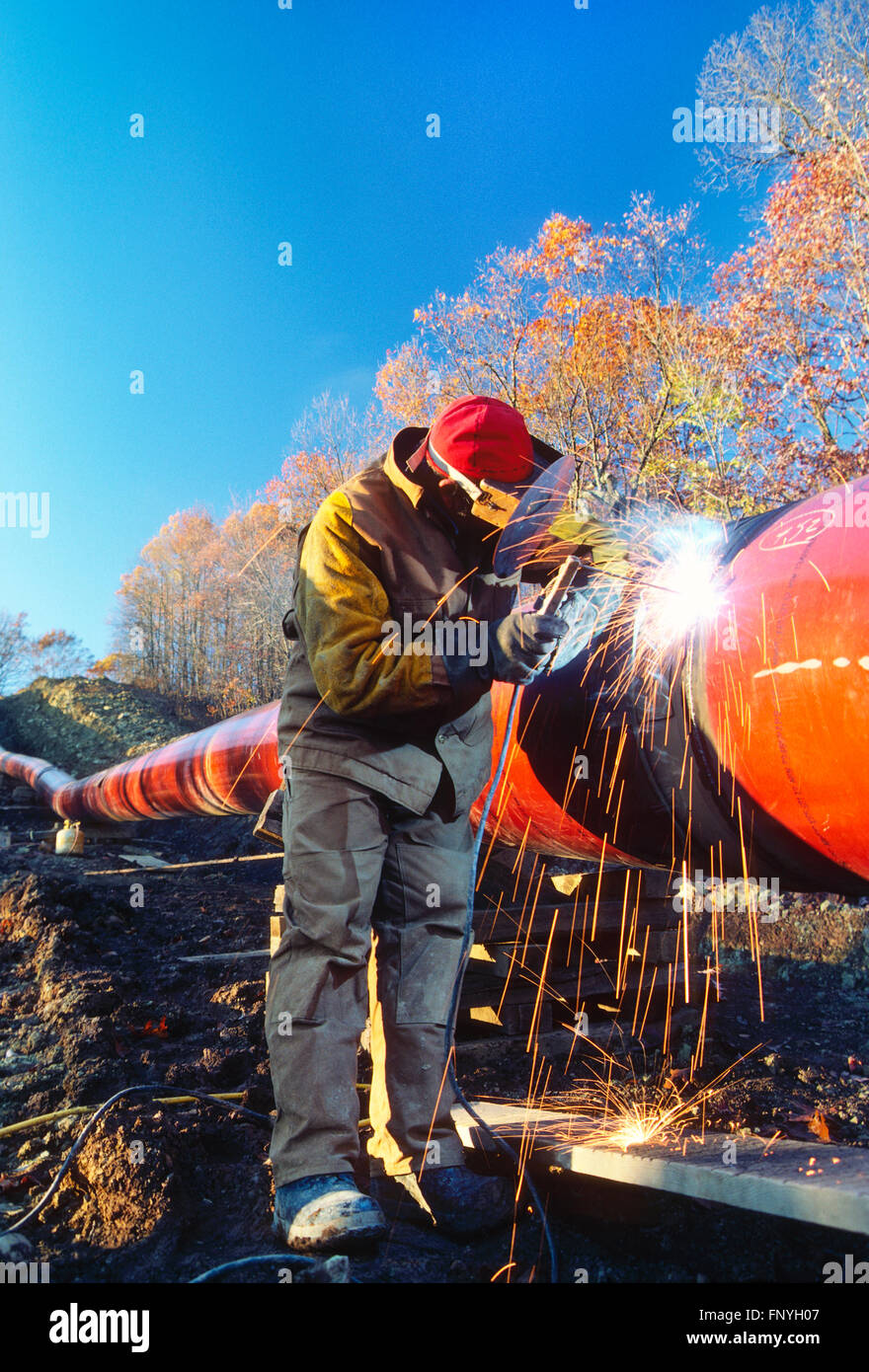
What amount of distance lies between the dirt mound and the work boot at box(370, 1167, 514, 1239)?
15.9 meters

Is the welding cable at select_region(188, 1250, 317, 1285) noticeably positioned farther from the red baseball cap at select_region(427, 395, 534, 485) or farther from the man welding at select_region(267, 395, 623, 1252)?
the red baseball cap at select_region(427, 395, 534, 485)

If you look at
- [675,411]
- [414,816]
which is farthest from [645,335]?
[414,816]

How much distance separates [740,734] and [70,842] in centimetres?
815

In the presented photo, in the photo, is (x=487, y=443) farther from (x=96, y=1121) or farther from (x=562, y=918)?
(x=96, y=1121)

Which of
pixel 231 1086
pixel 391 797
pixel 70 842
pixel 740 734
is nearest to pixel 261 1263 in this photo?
pixel 391 797

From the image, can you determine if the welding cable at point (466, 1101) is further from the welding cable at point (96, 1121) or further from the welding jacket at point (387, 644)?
the welding cable at point (96, 1121)

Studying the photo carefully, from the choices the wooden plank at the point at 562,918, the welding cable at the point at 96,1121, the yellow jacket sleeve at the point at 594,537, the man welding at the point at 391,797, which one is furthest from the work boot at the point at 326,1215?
the yellow jacket sleeve at the point at 594,537

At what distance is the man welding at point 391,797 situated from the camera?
6.35 feet

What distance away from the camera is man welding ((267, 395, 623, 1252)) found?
1.94 meters

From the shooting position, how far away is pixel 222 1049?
316cm

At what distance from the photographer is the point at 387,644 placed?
78.5 inches

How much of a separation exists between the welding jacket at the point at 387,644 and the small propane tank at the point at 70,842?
727 centimetres
